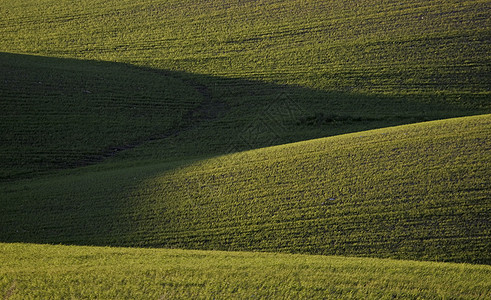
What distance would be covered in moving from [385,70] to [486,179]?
2168cm

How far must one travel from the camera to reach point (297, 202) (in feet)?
76.4

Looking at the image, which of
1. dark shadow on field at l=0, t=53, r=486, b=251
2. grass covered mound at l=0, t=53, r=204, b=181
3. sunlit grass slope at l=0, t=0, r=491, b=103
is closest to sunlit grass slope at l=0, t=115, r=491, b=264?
dark shadow on field at l=0, t=53, r=486, b=251

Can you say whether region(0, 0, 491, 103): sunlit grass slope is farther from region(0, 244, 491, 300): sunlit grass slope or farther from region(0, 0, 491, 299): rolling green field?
region(0, 244, 491, 300): sunlit grass slope

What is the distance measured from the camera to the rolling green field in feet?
56.9

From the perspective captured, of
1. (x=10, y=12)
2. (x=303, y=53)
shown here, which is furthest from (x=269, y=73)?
(x=10, y=12)

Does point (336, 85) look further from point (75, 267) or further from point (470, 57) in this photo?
point (75, 267)

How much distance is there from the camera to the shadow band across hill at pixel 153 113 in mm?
33438

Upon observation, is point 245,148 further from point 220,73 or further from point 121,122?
point 220,73

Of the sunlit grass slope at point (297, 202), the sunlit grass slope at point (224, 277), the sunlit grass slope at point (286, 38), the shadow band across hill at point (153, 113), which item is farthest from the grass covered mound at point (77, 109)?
the sunlit grass slope at point (224, 277)

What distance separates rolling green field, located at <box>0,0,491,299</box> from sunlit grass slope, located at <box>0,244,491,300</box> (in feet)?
0.27

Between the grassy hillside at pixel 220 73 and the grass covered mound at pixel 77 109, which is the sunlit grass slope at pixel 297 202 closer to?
the grass covered mound at pixel 77 109

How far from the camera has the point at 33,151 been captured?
1280 inches

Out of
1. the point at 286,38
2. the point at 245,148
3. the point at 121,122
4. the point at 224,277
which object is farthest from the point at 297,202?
the point at 286,38

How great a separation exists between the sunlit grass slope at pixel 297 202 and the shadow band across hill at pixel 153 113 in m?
4.76
